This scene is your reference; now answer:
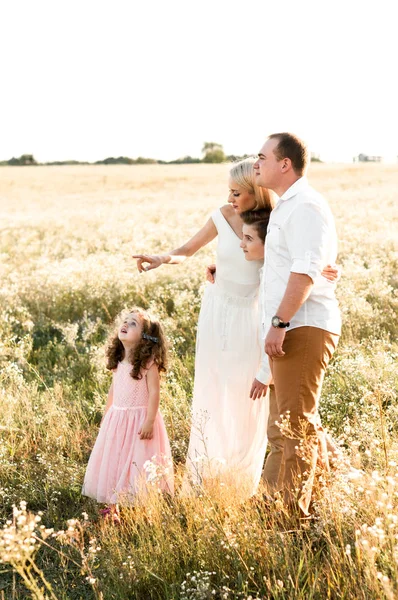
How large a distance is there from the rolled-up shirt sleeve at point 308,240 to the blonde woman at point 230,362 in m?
1.05

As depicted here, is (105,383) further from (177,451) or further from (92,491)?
(92,491)

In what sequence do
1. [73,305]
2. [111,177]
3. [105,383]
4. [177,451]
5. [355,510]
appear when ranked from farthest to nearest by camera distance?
[111,177] < [73,305] < [105,383] < [177,451] < [355,510]

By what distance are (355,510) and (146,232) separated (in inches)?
557

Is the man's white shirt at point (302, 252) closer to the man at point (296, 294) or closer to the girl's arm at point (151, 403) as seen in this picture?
the man at point (296, 294)

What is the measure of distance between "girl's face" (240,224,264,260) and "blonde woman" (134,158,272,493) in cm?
17

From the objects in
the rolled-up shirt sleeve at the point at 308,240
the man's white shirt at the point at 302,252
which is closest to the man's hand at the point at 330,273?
the man's white shirt at the point at 302,252

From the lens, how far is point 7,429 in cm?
577

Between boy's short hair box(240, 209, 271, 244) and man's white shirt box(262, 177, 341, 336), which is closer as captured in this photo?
man's white shirt box(262, 177, 341, 336)

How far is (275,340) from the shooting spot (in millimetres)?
3803

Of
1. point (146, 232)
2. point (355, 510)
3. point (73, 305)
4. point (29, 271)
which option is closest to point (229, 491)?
point (355, 510)

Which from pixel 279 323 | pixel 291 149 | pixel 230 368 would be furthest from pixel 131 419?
pixel 291 149

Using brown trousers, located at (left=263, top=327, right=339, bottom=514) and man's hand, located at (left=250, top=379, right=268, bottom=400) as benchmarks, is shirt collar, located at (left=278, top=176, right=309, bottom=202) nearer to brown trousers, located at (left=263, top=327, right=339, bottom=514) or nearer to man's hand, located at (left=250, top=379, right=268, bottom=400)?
brown trousers, located at (left=263, top=327, right=339, bottom=514)

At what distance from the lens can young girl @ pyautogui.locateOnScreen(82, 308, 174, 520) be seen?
15.9ft

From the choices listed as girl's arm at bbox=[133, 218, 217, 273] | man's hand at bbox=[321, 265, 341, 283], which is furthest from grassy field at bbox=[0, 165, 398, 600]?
girl's arm at bbox=[133, 218, 217, 273]
